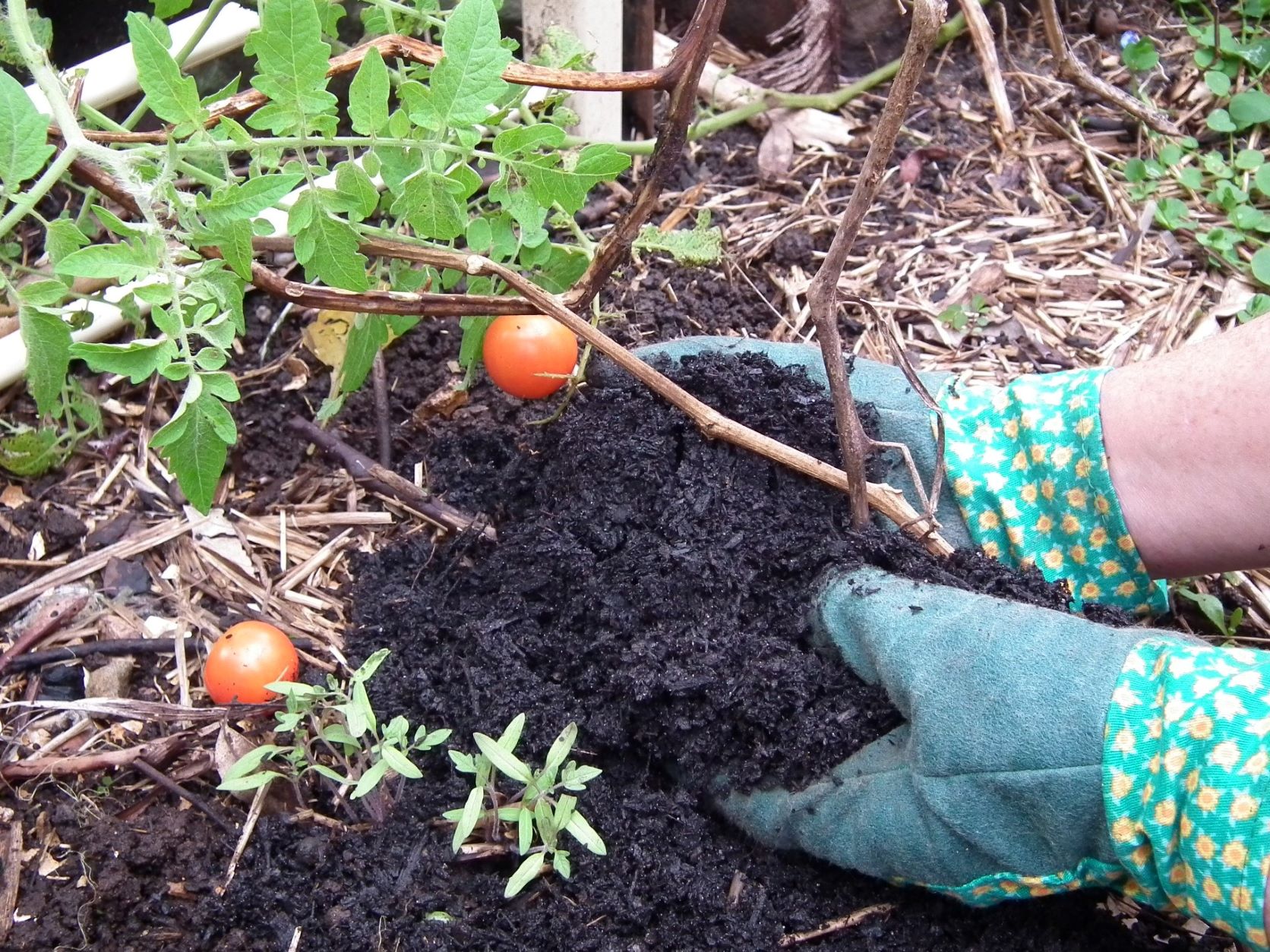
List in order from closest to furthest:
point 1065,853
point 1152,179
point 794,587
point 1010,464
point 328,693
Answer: point 1065,853 < point 328,693 < point 794,587 < point 1010,464 < point 1152,179

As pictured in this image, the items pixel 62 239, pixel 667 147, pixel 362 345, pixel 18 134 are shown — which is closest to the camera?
pixel 18 134

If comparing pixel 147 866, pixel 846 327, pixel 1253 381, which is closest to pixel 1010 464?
pixel 1253 381

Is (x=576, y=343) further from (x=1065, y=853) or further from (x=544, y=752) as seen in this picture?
(x=1065, y=853)

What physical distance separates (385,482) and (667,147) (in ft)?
2.69

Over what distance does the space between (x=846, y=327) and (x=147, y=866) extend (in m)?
1.69

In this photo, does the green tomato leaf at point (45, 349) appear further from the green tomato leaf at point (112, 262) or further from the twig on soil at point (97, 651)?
the twig on soil at point (97, 651)

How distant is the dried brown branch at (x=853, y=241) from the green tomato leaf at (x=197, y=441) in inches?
33.9

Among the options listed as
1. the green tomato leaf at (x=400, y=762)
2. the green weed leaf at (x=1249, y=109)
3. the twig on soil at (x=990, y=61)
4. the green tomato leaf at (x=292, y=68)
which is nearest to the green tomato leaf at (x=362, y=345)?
Result: the green tomato leaf at (x=292, y=68)

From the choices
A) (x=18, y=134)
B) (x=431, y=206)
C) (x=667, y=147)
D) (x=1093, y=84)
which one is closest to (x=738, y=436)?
(x=667, y=147)

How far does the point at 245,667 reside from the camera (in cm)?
165

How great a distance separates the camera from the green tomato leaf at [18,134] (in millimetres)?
1265

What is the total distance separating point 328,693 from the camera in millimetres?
1551

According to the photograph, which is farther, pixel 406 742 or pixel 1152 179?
pixel 1152 179

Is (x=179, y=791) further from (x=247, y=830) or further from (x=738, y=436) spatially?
(x=738, y=436)
